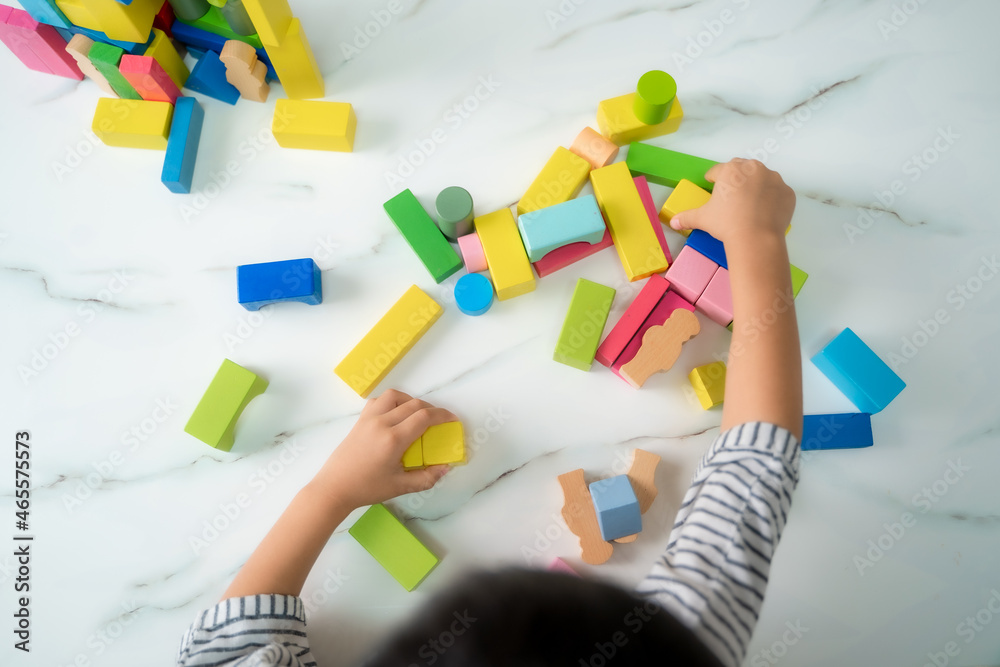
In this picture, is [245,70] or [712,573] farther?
[245,70]

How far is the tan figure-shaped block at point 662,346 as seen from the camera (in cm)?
77

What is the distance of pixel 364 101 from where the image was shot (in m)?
0.91

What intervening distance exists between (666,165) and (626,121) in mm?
85

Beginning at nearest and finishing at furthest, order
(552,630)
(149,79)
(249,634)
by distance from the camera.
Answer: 1. (552,630)
2. (249,634)
3. (149,79)

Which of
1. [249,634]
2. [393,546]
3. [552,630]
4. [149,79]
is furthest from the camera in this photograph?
[149,79]

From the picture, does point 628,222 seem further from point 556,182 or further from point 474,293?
point 474,293

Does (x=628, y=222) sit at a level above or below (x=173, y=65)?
below

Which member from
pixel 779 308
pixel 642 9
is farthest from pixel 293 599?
pixel 642 9

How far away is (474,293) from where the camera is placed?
0.80 metres

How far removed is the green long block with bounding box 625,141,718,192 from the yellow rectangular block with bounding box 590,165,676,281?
0.12 ft

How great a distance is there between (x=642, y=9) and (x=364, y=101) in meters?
0.45

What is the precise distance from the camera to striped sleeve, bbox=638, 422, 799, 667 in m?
0.58

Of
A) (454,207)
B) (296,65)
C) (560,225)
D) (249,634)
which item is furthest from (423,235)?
(249,634)

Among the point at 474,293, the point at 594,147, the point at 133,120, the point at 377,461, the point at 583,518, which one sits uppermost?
the point at 133,120
